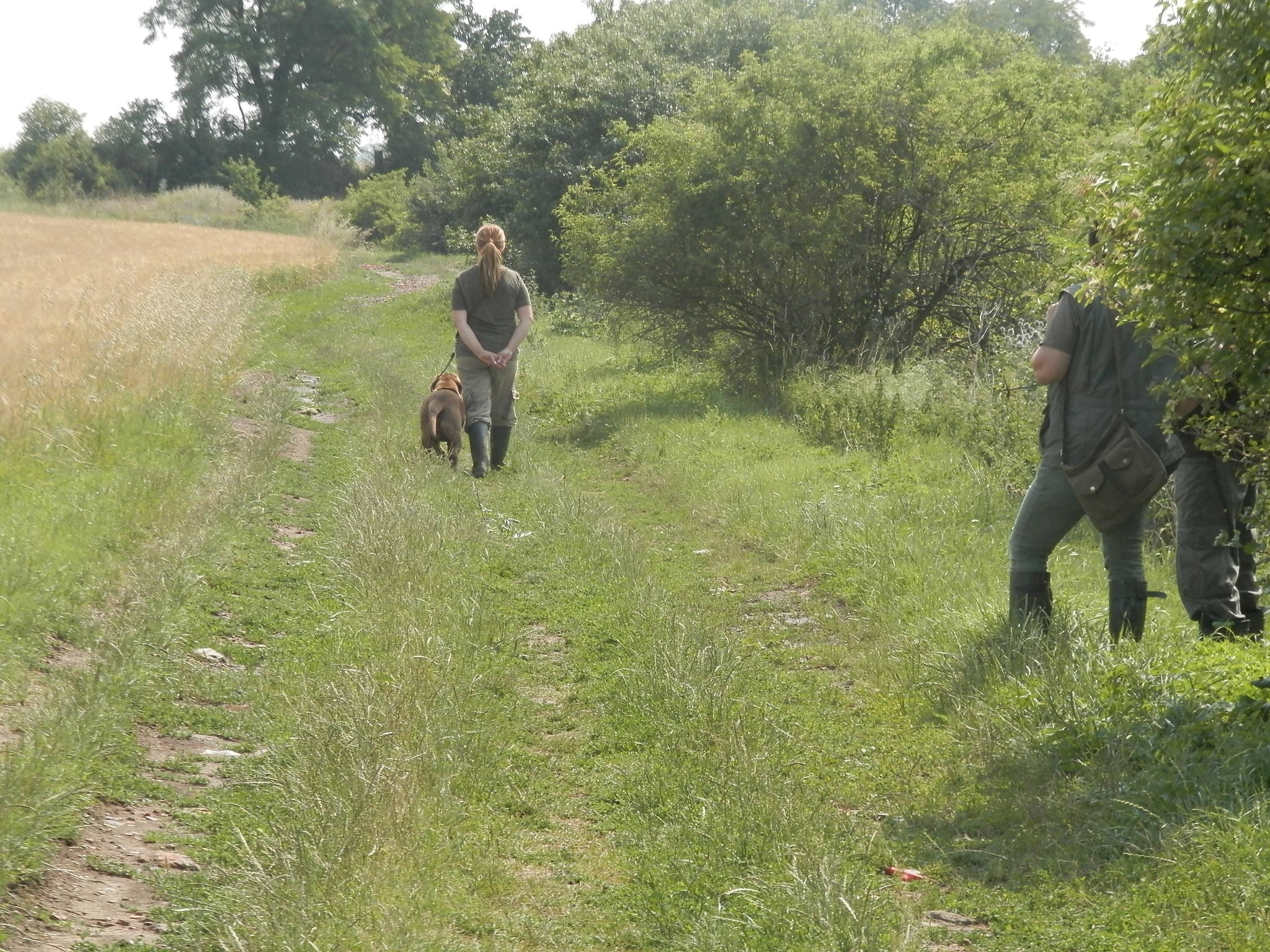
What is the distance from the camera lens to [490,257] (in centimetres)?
1046

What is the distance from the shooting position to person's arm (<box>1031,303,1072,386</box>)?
17.3 ft

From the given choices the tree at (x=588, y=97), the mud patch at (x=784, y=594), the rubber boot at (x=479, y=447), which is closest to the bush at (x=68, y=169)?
the tree at (x=588, y=97)

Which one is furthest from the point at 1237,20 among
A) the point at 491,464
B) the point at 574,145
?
the point at 574,145

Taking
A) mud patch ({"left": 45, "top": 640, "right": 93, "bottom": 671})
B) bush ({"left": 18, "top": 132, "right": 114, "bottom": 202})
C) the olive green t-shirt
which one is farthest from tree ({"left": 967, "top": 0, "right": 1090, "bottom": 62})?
mud patch ({"left": 45, "top": 640, "right": 93, "bottom": 671})

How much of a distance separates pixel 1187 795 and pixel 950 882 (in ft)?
2.64

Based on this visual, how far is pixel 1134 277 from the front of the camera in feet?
14.1

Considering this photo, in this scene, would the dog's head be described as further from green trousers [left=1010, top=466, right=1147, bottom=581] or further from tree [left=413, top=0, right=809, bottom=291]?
tree [left=413, top=0, right=809, bottom=291]

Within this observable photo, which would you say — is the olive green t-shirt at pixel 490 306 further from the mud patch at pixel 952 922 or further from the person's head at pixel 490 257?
the mud patch at pixel 952 922

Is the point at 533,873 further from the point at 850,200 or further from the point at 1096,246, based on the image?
the point at 850,200

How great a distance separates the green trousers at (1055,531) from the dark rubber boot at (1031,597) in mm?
34

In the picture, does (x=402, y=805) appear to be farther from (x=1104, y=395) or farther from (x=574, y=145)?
(x=574, y=145)

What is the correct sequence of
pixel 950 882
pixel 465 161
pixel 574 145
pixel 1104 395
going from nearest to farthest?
1. pixel 950 882
2. pixel 1104 395
3. pixel 574 145
4. pixel 465 161

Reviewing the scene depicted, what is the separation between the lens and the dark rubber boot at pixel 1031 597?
559cm

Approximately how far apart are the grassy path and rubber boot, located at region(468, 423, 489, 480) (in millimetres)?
1284
